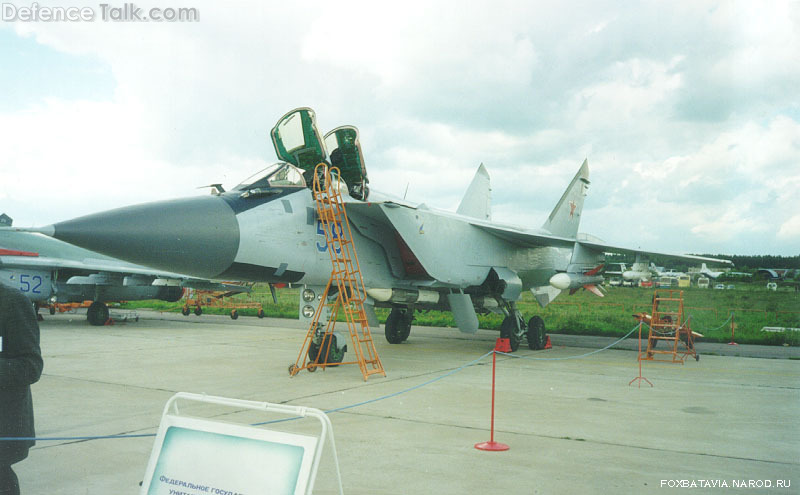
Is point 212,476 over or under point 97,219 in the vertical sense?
under

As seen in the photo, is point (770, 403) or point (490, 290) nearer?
point (770, 403)

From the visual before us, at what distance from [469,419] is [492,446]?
3.54 feet

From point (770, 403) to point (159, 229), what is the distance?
7.61 m

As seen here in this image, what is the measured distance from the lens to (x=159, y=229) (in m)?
6.62

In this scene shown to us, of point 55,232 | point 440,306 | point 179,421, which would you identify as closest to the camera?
point 179,421

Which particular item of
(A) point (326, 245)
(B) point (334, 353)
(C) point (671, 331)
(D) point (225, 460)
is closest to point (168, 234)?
(A) point (326, 245)

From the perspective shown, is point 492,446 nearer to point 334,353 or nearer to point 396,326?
point 334,353

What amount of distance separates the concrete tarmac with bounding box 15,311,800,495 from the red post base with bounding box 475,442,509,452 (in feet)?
0.28

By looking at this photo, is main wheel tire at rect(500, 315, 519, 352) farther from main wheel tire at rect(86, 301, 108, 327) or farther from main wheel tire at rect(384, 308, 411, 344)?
main wheel tire at rect(86, 301, 108, 327)

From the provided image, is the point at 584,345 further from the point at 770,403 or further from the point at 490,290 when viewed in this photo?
the point at 770,403

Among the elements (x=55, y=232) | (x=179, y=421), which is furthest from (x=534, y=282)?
(x=179, y=421)

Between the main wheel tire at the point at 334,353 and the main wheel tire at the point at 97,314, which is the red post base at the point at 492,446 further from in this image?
the main wheel tire at the point at 97,314

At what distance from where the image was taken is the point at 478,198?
644 inches

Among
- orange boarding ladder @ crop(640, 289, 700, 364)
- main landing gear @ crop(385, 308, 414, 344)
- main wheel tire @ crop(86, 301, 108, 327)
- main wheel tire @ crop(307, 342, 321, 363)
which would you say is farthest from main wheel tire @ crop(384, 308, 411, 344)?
main wheel tire @ crop(86, 301, 108, 327)
